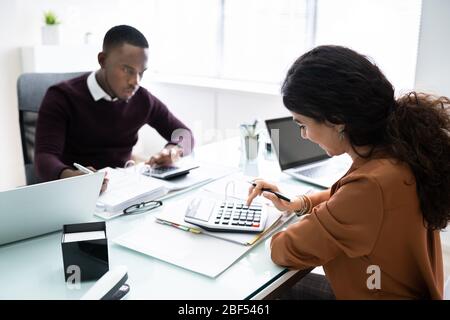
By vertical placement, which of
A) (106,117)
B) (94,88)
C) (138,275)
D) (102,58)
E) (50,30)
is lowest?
(138,275)

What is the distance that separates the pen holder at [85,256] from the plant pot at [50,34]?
2.53 meters

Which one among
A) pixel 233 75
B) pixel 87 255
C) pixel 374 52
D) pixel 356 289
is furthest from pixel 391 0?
pixel 87 255

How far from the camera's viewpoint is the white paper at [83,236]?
3.14ft

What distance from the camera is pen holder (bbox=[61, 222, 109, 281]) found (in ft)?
3.07

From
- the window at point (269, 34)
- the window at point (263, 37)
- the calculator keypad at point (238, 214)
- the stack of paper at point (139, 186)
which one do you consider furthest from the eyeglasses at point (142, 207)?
the window at point (263, 37)

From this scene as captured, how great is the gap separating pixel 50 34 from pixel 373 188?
9.32 feet

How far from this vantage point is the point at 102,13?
3654 millimetres

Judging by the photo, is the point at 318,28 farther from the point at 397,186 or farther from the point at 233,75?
the point at 397,186

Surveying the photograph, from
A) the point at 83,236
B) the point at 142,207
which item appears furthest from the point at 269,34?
the point at 83,236

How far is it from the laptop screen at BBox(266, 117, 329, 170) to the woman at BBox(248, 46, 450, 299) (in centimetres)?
68

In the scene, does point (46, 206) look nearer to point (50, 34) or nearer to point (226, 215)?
point (226, 215)

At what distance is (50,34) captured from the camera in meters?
3.12

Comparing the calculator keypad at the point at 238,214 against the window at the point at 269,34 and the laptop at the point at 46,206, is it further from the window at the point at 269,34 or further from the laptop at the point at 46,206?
the window at the point at 269,34
